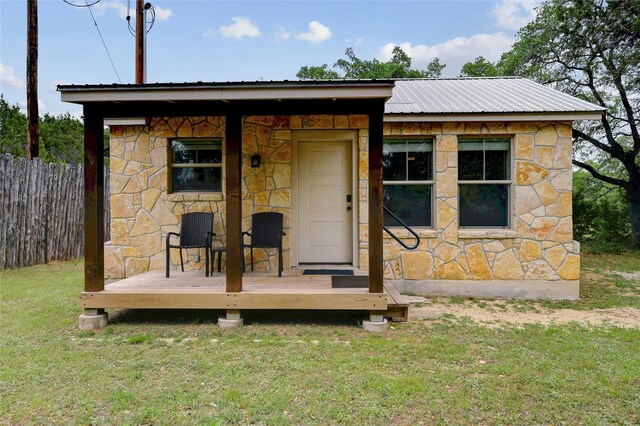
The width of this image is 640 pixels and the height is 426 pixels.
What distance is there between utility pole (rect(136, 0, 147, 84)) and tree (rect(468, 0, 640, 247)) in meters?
9.87

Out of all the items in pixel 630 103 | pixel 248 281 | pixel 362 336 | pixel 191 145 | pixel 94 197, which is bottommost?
pixel 362 336

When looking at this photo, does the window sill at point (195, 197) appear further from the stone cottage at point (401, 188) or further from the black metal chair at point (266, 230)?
the black metal chair at point (266, 230)

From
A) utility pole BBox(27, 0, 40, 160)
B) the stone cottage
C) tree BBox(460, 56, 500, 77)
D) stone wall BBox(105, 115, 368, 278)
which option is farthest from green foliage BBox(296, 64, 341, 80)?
stone wall BBox(105, 115, 368, 278)

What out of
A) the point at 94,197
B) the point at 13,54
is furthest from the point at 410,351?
the point at 13,54

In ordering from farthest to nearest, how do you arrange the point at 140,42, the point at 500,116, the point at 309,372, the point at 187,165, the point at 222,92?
the point at 140,42 → the point at 187,165 → the point at 500,116 → the point at 222,92 → the point at 309,372

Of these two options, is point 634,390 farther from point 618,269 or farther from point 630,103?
point 630,103

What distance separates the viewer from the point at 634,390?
9.02 feet

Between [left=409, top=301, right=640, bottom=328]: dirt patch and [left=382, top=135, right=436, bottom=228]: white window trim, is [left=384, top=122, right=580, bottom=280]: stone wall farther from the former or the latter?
[left=409, top=301, right=640, bottom=328]: dirt patch

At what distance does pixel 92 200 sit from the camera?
13.7 ft

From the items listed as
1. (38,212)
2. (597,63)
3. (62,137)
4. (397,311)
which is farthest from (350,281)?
(62,137)

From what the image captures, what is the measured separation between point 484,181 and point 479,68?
46.9ft

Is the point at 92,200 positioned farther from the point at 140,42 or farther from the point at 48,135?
the point at 48,135

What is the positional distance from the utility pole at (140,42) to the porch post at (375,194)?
634 centimetres

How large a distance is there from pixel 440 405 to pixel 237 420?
1264 mm
